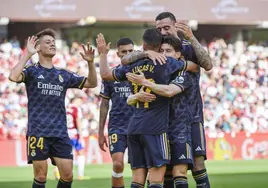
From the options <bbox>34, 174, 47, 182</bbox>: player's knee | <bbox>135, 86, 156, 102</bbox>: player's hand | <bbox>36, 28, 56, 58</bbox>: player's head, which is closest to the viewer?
<bbox>135, 86, 156, 102</bbox>: player's hand

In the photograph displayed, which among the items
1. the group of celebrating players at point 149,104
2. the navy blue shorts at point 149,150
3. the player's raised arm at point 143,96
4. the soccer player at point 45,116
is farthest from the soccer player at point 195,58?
the soccer player at point 45,116

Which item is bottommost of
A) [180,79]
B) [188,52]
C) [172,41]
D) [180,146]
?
[180,146]

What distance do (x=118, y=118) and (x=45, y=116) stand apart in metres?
1.70

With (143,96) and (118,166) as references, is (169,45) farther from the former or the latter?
(118,166)

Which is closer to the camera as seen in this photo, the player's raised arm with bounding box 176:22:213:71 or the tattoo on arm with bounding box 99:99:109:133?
the player's raised arm with bounding box 176:22:213:71

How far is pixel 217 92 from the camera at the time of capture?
30141 mm

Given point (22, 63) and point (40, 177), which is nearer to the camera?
point (22, 63)

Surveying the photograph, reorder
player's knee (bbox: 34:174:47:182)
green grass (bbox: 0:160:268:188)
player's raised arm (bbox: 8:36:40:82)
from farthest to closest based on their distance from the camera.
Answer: green grass (bbox: 0:160:268:188) → player's knee (bbox: 34:174:47:182) → player's raised arm (bbox: 8:36:40:82)

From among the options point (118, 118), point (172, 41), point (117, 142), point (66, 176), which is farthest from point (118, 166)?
point (172, 41)

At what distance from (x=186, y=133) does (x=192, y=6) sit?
24538 millimetres

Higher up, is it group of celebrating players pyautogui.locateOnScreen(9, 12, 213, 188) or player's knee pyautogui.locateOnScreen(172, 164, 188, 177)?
group of celebrating players pyautogui.locateOnScreen(9, 12, 213, 188)

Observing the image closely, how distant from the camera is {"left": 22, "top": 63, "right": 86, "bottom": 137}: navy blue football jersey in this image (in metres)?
10.3

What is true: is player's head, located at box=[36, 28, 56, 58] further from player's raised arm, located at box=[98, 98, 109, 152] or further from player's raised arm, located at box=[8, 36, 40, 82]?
player's raised arm, located at box=[98, 98, 109, 152]

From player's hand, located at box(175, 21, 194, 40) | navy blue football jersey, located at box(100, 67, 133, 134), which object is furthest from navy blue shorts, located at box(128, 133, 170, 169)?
navy blue football jersey, located at box(100, 67, 133, 134)
